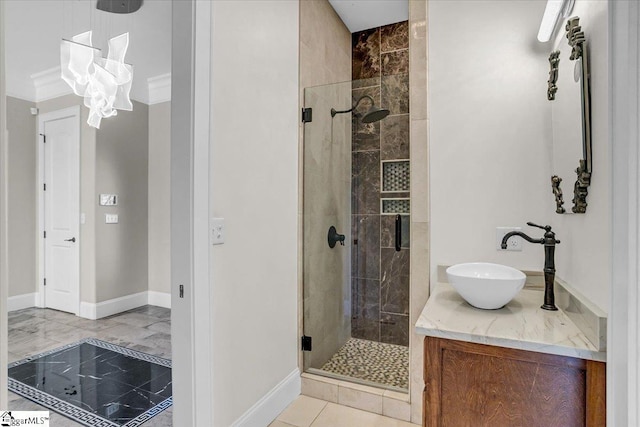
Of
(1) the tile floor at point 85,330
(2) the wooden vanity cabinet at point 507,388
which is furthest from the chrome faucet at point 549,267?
(1) the tile floor at point 85,330

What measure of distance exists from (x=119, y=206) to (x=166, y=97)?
1.50 metres

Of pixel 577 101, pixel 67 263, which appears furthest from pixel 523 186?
pixel 67 263

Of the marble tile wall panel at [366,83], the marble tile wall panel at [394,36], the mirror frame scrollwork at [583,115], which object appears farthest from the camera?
the marble tile wall panel at [394,36]

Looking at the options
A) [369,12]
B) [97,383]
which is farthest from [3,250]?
[369,12]

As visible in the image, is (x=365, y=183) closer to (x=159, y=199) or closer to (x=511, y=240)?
(x=511, y=240)

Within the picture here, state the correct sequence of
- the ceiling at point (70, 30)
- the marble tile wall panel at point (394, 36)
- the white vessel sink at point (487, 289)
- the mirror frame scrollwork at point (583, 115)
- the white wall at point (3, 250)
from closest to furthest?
1. the white wall at point (3, 250)
2. the mirror frame scrollwork at point (583, 115)
3. the white vessel sink at point (487, 289)
4. the ceiling at point (70, 30)
5. the marble tile wall panel at point (394, 36)

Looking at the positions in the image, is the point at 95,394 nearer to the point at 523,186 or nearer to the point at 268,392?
the point at 268,392

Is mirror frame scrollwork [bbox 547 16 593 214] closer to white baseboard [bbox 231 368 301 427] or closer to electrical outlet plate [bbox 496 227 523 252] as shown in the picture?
electrical outlet plate [bbox 496 227 523 252]

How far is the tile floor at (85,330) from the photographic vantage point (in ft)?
10.2

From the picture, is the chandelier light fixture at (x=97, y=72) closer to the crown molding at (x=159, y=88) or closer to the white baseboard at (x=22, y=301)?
the crown molding at (x=159, y=88)

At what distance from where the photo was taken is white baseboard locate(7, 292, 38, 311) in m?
4.10

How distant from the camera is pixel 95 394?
2309mm

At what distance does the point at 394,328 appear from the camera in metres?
2.37

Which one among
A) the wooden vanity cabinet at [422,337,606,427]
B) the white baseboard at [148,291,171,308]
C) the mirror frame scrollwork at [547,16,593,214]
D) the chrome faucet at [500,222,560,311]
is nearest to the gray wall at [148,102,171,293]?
the white baseboard at [148,291,171,308]
